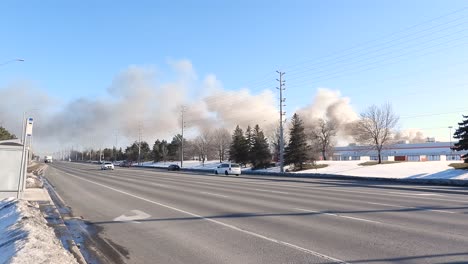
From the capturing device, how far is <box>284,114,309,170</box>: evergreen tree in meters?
56.8

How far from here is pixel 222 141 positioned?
11888 centimetres

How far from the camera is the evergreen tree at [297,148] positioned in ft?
186

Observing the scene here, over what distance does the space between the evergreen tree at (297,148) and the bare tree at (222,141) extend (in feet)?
188

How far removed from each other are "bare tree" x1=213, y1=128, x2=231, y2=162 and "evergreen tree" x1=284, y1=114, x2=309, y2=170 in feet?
188

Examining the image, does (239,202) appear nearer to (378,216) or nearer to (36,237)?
(378,216)

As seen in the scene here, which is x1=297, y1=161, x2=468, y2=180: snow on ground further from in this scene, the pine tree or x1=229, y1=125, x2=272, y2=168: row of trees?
x1=229, y1=125, x2=272, y2=168: row of trees

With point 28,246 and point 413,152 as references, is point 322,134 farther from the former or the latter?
point 28,246

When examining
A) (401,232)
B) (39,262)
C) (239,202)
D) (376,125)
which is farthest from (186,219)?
(376,125)

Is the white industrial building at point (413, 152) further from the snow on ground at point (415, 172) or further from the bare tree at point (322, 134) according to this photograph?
the snow on ground at point (415, 172)

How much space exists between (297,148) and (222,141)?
206ft

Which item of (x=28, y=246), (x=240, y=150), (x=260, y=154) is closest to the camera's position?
(x=28, y=246)

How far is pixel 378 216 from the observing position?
11.9 meters

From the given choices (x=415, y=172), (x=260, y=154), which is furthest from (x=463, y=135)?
(x=260, y=154)

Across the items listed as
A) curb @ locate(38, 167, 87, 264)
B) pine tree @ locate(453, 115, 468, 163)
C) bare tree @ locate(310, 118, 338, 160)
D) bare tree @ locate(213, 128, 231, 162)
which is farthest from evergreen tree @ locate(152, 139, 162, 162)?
curb @ locate(38, 167, 87, 264)
